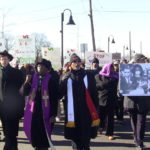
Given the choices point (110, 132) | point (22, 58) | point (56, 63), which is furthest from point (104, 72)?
point (56, 63)

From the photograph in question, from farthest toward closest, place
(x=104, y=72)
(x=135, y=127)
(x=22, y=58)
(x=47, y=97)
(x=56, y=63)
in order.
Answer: (x=56, y=63) < (x=22, y=58) < (x=104, y=72) < (x=135, y=127) < (x=47, y=97)

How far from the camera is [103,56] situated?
18781mm

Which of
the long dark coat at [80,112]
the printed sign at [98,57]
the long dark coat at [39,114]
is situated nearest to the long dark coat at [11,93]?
the long dark coat at [39,114]

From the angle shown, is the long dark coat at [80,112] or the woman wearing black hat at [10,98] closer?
the long dark coat at [80,112]

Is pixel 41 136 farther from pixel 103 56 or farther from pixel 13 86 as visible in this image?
pixel 103 56

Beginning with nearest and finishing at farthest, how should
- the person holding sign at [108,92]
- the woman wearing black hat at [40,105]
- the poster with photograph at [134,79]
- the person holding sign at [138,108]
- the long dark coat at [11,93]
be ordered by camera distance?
the woman wearing black hat at [40,105]
the long dark coat at [11,93]
the person holding sign at [138,108]
the poster with photograph at [134,79]
the person holding sign at [108,92]

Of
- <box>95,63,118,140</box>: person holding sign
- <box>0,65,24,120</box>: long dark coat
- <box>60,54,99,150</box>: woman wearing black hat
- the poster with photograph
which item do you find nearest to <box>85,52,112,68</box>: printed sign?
<box>95,63,118,140</box>: person holding sign

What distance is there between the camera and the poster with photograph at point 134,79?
7309 mm

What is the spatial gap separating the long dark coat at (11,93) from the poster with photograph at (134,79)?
2064 millimetres

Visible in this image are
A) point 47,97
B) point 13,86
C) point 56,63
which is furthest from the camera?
point 56,63

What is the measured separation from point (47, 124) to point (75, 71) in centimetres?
97

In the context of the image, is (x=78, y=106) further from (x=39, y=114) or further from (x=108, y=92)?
(x=108, y=92)

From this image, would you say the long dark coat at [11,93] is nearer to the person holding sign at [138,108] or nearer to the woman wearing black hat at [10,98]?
the woman wearing black hat at [10,98]

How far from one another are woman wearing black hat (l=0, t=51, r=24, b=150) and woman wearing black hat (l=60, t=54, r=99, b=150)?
897 millimetres
